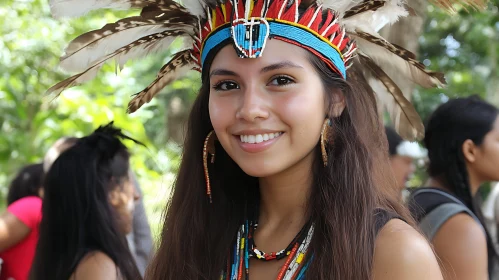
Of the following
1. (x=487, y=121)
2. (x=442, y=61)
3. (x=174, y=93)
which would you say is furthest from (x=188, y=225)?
(x=442, y=61)

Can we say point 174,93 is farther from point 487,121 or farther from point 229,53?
point 229,53

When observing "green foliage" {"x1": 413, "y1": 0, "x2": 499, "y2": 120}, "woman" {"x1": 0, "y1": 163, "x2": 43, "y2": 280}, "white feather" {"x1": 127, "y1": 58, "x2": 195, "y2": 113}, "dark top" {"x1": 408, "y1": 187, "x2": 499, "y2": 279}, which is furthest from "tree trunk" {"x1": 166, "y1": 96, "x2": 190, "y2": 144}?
"white feather" {"x1": 127, "y1": 58, "x2": 195, "y2": 113}

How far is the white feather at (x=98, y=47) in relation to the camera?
2547 mm

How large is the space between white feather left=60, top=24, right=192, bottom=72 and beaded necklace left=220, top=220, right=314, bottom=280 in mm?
842

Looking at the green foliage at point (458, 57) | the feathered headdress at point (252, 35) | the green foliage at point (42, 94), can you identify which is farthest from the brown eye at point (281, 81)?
the green foliage at point (458, 57)

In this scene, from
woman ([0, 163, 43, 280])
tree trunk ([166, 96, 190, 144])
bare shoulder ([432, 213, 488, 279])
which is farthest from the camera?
tree trunk ([166, 96, 190, 144])

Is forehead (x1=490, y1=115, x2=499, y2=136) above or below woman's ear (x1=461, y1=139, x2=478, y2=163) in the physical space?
above

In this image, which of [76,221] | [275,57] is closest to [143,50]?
[275,57]

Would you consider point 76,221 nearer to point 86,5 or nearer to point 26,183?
point 86,5

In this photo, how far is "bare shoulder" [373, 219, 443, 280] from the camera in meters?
1.83

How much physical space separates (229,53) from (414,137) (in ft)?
2.91

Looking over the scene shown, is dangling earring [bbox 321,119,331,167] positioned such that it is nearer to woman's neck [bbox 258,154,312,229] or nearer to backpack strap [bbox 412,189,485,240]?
woman's neck [bbox 258,154,312,229]

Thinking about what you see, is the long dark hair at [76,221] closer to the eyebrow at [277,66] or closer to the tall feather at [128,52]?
the tall feather at [128,52]

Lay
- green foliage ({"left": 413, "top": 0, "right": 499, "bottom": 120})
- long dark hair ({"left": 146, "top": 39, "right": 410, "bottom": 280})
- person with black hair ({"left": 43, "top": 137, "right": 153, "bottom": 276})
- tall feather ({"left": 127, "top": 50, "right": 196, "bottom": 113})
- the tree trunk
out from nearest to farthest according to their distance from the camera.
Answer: long dark hair ({"left": 146, "top": 39, "right": 410, "bottom": 280}), tall feather ({"left": 127, "top": 50, "right": 196, "bottom": 113}), person with black hair ({"left": 43, "top": 137, "right": 153, "bottom": 276}), green foliage ({"left": 413, "top": 0, "right": 499, "bottom": 120}), the tree trunk
